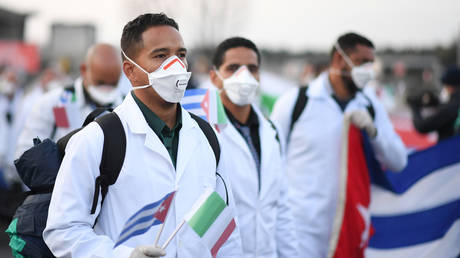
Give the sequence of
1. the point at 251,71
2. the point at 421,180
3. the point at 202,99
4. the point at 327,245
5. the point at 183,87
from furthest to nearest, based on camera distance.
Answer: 1. the point at 421,180
2. the point at 327,245
3. the point at 251,71
4. the point at 202,99
5. the point at 183,87

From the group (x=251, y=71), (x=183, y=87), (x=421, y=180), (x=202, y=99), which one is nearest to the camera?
(x=183, y=87)

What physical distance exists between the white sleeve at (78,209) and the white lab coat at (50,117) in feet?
8.92

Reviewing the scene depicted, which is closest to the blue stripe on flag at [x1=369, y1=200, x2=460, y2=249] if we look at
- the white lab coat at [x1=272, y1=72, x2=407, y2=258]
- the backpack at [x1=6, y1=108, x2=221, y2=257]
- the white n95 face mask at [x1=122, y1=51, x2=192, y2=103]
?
the white lab coat at [x1=272, y1=72, x2=407, y2=258]

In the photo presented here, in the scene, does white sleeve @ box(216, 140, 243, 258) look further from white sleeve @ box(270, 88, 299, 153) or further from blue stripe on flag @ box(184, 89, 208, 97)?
white sleeve @ box(270, 88, 299, 153)

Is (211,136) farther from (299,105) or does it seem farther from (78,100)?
(78,100)

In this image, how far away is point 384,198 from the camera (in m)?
5.74

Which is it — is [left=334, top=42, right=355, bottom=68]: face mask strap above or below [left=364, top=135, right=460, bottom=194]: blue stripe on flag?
above

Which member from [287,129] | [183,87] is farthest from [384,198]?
[183,87]

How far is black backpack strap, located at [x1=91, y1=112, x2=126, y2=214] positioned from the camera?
2.45 m

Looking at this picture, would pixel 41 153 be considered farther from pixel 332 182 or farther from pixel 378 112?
pixel 378 112

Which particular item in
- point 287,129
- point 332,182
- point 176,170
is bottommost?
point 332,182

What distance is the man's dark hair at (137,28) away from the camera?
9.17ft

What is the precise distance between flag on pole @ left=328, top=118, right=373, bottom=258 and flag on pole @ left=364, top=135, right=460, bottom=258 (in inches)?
19.8

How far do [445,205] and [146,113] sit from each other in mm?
3960
